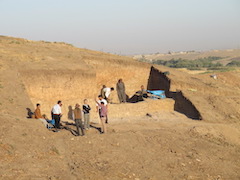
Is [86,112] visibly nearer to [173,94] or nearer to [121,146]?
[121,146]

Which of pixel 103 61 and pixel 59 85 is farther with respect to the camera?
pixel 103 61

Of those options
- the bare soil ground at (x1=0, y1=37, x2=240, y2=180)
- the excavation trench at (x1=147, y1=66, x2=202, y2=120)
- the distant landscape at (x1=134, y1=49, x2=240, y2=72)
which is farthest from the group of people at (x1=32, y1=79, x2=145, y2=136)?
the distant landscape at (x1=134, y1=49, x2=240, y2=72)

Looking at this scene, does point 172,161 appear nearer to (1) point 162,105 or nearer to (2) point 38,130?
(2) point 38,130

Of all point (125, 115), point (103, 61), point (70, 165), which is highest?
point (103, 61)

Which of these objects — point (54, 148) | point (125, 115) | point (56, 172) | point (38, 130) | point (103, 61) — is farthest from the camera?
point (103, 61)

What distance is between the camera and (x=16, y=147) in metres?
6.76

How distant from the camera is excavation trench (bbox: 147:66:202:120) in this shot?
47.8 ft

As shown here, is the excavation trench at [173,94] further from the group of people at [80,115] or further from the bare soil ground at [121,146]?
the group of people at [80,115]

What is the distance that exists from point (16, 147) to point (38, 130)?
5.65 feet

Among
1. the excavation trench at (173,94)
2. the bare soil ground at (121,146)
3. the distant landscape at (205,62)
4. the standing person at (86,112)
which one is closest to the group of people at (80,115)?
the standing person at (86,112)

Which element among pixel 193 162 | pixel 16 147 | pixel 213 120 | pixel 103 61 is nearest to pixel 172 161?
pixel 193 162

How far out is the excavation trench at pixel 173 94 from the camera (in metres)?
14.6

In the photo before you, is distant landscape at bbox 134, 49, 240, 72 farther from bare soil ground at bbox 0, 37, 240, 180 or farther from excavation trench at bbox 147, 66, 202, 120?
bare soil ground at bbox 0, 37, 240, 180

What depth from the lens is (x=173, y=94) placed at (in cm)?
1670
